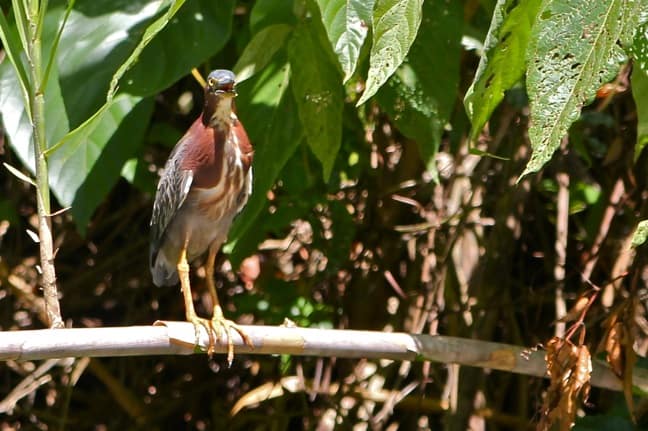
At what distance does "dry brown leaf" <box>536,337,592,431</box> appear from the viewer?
2.04 meters

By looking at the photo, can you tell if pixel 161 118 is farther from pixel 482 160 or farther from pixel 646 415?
pixel 646 415

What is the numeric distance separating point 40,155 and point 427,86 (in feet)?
2.79

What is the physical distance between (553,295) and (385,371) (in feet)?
1.90

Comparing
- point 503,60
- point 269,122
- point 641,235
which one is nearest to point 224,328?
point 269,122

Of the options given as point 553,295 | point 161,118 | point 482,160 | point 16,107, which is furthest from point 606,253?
point 16,107

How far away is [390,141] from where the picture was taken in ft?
10.7

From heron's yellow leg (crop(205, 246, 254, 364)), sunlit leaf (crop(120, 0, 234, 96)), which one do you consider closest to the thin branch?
heron's yellow leg (crop(205, 246, 254, 364))

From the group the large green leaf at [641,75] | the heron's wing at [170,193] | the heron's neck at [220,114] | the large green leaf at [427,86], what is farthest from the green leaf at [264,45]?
the large green leaf at [641,75]

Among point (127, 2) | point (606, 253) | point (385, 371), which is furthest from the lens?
point (385, 371)

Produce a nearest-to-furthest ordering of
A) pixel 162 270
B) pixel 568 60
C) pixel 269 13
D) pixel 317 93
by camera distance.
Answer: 1. pixel 568 60
2. pixel 317 93
3. pixel 269 13
4. pixel 162 270

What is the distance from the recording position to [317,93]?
2039 mm

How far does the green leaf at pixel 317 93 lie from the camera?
203 cm

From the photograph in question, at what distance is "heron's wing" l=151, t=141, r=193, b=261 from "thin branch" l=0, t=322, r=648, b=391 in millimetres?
362

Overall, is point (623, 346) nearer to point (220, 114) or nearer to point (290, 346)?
point (290, 346)
